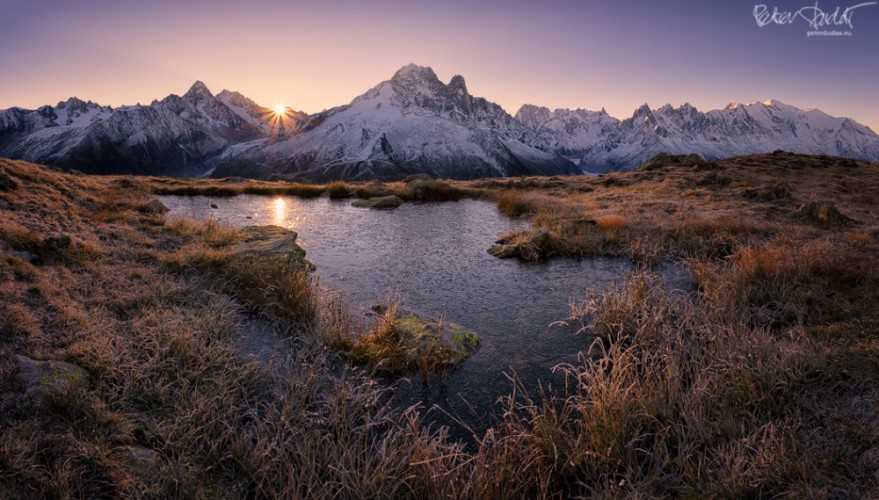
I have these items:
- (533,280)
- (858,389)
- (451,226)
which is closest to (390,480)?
(858,389)

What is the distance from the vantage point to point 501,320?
1032 cm

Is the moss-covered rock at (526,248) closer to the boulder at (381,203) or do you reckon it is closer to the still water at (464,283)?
the still water at (464,283)

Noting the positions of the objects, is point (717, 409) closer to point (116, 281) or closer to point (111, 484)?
point (111, 484)

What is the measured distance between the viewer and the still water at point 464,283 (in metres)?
7.49

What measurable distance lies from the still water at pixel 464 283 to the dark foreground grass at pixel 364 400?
755 mm

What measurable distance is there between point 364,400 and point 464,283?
24.0 feet

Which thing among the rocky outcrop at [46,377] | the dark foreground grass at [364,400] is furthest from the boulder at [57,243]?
the rocky outcrop at [46,377]

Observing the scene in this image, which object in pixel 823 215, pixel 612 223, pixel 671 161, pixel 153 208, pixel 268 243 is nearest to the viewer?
pixel 268 243

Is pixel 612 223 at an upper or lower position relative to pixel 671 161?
lower

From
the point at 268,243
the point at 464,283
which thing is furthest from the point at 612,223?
the point at 268,243

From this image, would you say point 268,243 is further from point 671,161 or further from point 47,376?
point 671,161

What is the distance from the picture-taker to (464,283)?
43.5 feet

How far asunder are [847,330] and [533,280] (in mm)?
7578

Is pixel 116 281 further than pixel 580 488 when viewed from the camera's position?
Yes
